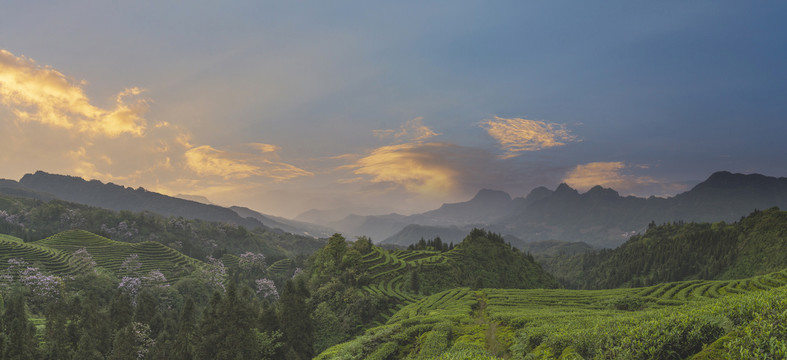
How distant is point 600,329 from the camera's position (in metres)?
18.3

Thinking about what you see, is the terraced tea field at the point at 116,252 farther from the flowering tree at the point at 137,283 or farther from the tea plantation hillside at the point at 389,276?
the tea plantation hillside at the point at 389,276

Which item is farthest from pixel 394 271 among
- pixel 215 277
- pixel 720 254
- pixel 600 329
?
pixel 720 254

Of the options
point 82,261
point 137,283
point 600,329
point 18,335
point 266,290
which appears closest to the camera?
point 600,329

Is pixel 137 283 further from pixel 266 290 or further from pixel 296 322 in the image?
pixel 296 322

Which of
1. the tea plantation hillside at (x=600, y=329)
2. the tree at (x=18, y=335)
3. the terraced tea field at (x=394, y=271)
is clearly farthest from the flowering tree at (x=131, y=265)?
the tea plantation hillside at (x=600, y=329)

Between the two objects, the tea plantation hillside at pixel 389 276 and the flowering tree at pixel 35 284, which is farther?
the flowering tree at pixel 35 284

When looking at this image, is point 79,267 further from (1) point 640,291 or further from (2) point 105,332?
(1) point 640,291

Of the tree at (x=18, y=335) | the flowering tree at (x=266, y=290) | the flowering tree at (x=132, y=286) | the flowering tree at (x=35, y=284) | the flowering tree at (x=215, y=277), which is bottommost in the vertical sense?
the flowering tree at (x=266, y=290)

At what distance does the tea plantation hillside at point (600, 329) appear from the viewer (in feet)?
35.1

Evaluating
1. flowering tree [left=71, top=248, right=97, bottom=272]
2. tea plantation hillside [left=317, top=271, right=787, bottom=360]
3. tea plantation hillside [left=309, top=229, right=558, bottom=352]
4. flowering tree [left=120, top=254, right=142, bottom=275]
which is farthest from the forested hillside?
flowering tree [left=71, top=248, right=97, bottom=272]

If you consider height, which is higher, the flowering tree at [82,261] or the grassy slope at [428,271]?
the grassy slope at [428,271]

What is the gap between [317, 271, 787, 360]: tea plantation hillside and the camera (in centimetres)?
1069

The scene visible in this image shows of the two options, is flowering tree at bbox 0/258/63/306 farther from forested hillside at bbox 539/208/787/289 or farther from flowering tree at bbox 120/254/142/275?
forested hillside at bbox 539/208/787/289

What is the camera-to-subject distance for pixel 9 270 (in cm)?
10181
